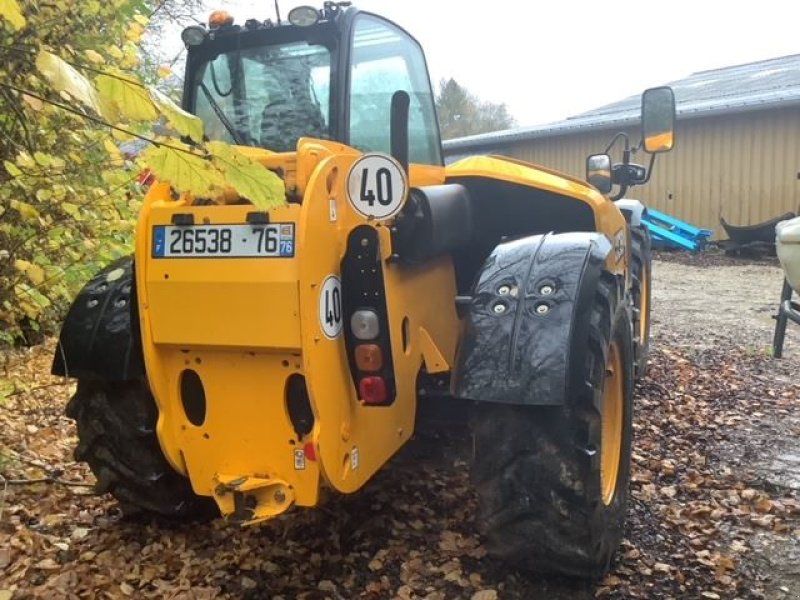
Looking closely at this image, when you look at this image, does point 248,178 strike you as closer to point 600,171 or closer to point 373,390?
point 373,390

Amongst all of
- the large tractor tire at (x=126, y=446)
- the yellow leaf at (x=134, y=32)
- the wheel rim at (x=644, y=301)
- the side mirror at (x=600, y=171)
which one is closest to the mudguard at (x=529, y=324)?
the large tractor tire at (x=126, y=446)

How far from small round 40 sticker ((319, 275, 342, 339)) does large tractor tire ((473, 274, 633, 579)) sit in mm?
614

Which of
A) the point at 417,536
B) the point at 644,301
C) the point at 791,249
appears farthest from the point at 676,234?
the point at 417,536

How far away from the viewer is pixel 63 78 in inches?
60.9

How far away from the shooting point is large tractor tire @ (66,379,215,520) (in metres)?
3.26

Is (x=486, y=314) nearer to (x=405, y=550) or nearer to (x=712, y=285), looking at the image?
(x=405, y=550)

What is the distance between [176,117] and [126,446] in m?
1.96

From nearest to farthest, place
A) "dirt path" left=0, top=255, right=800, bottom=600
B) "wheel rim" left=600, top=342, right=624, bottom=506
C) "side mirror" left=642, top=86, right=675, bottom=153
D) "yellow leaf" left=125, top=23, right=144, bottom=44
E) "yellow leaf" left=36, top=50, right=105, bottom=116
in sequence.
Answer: "yellow leaf" left=36, top=50, right=105, bottom=116
"dirt path" left=0, top=255, right=800, bottom=600
"wheel rim" left=600, top=342, right=624, bottom=506
"side mirror" left=642, top=86, right=675, bottom=153
"yellow leaf" left=125, top=23, right=144, bottom=44

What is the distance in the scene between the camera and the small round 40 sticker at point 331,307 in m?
2.58

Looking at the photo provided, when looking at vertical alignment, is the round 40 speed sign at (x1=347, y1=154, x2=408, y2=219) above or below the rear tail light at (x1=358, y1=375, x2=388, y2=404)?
above

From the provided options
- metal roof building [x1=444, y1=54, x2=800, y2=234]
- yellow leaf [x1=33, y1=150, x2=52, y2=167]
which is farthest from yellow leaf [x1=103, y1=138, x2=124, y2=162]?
metal roof building [x1=444, y1=54, x2=800, y2=234]

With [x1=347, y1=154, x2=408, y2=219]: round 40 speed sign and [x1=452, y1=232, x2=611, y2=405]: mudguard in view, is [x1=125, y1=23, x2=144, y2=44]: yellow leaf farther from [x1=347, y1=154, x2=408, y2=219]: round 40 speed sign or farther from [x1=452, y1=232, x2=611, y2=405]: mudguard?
[x1=452, y1=232, x2=611, y2=405]: mudguard

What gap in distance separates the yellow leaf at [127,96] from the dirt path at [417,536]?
2035 millimetres

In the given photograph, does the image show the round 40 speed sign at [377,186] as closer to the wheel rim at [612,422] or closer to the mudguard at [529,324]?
the mudguard at [529,324]
